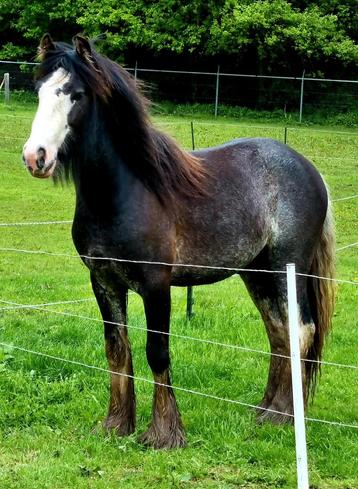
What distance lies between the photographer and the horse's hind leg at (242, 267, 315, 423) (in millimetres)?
5234

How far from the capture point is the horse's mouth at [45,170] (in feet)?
13.5

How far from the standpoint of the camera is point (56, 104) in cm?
428

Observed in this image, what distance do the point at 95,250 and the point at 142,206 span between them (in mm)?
376

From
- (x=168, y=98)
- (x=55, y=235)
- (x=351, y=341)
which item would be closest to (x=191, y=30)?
(x=168, y=98)

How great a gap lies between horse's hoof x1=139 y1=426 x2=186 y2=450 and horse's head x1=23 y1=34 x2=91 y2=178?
1.71m

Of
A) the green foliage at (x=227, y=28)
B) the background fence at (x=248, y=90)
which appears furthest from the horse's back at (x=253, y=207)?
the green foliage at (x=227, y=28)

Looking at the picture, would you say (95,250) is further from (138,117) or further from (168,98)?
(168,98)

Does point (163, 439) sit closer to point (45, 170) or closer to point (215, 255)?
point (215, 255)

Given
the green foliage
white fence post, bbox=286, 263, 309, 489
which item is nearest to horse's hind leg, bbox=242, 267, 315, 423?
white fence post, bbox=286, 263, 309, 489

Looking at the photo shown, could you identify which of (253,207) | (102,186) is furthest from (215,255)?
(102,186)

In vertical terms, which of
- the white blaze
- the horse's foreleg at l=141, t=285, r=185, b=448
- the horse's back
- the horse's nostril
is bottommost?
the horse's foreleg at l=141, t=285, r=185, b=448

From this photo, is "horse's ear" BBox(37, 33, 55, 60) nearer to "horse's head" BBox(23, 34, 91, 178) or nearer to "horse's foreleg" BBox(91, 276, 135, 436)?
"horse's head" BBox(23, 34, 91, 178)

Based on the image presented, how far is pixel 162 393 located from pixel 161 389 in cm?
3

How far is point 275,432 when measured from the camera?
16.4ft
